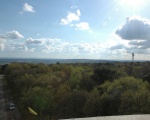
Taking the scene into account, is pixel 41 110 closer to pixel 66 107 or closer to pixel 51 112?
pixel 51 112

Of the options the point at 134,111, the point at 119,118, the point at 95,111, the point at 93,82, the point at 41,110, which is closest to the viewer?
the point at 119,118

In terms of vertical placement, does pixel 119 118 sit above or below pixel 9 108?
above

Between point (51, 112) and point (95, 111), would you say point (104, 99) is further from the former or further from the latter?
point (51, 112)

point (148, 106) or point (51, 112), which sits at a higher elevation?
point (148, 106)

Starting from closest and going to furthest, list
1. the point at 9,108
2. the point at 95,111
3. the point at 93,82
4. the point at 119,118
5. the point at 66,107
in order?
the point at 119,118 < the point at 95,111 < the point at 66,107 < the point at 9,108 < the point at 93,82

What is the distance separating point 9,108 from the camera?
44469mm

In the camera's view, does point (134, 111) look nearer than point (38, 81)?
Yes

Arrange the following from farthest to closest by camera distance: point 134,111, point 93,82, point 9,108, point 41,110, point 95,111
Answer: point 93,82 < point 9,108 < point 41,110 < point 95,111 < point 134,111

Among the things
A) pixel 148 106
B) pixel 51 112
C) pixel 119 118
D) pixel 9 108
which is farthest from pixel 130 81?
pixel 119 118

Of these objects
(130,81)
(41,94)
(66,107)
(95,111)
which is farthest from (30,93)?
(130,81)

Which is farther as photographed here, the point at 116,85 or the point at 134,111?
the point at 116,85

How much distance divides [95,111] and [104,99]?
76.6 inches

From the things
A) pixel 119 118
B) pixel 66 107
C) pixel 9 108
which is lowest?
pixel 9 108

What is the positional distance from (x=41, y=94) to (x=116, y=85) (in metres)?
11.7
